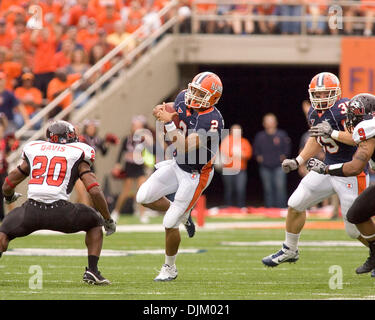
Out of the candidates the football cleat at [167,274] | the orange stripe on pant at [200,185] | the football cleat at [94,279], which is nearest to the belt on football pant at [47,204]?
the football cleat at [94,279]

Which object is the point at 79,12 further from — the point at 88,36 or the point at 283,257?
the point at 283,257

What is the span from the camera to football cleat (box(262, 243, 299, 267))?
8883mm

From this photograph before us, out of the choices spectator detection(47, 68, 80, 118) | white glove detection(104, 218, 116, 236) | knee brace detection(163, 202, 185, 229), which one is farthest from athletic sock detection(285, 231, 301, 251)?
spectator detection(47, 68, 80, 118)

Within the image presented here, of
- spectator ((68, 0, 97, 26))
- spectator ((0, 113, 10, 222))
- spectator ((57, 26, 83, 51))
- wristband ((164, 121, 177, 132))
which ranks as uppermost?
wristband ((164, 121, 177, 132))

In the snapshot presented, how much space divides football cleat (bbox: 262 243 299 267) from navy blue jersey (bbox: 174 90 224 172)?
3.55 ft

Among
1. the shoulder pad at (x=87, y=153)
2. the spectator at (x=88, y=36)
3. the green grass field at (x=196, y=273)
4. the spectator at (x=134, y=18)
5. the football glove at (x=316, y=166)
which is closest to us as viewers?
the green grass field at (x=196, y=273)

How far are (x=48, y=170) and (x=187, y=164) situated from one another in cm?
138

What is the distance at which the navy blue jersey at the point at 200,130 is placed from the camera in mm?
8320

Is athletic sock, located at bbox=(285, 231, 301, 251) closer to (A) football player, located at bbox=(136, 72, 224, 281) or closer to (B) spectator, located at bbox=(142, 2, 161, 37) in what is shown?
(A) football player, located at bbox=(136, 72, 224, 281)

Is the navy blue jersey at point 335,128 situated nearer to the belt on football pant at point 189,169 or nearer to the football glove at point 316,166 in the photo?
the football glove at point 316,166

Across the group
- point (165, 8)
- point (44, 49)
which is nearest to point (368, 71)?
point (165, 8)

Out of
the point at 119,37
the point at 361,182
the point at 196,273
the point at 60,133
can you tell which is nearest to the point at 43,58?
the point at 119,37

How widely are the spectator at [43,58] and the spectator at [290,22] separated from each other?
4.47 meters

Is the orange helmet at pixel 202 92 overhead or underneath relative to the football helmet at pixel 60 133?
overhead
